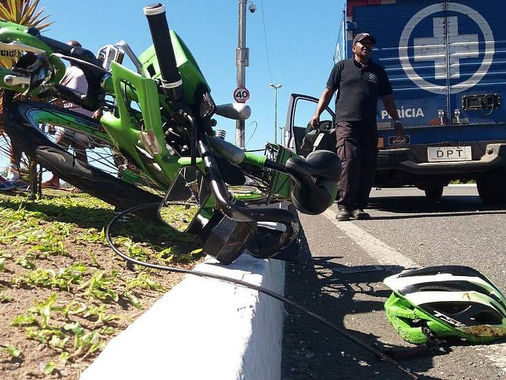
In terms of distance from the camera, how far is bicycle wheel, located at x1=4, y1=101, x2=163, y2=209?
3145 mm

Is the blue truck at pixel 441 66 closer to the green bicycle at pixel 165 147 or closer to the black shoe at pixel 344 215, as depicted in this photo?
the black shoe at pixel 344 215

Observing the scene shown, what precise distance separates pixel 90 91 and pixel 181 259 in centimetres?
133

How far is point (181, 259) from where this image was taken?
2723mm

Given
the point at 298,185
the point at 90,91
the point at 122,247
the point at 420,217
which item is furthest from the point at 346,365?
the point at 420,217

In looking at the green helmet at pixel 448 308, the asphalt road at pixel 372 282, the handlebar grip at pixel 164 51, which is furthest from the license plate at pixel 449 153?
the handlebar grip at pixel 164 51

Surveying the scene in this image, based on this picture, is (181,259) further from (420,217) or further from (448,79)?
(448,79)

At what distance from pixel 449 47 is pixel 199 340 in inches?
278

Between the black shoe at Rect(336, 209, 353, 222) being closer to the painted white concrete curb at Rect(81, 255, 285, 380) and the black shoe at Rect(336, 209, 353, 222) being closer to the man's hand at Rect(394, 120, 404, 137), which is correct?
the man's hand at Rect(394, 120, 404, 137)

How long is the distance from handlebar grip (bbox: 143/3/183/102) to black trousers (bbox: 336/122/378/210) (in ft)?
10.6

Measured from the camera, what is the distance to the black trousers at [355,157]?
5.71 m

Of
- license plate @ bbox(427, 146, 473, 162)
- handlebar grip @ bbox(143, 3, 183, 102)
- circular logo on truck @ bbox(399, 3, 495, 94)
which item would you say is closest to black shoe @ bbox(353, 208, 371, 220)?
license plate @ bbox(427, 146, 473, 162)

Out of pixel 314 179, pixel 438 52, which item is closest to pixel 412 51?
pixel 438 52

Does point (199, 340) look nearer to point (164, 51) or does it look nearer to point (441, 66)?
point (164, 51)

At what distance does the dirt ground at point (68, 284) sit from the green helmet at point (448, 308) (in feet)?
3.29
